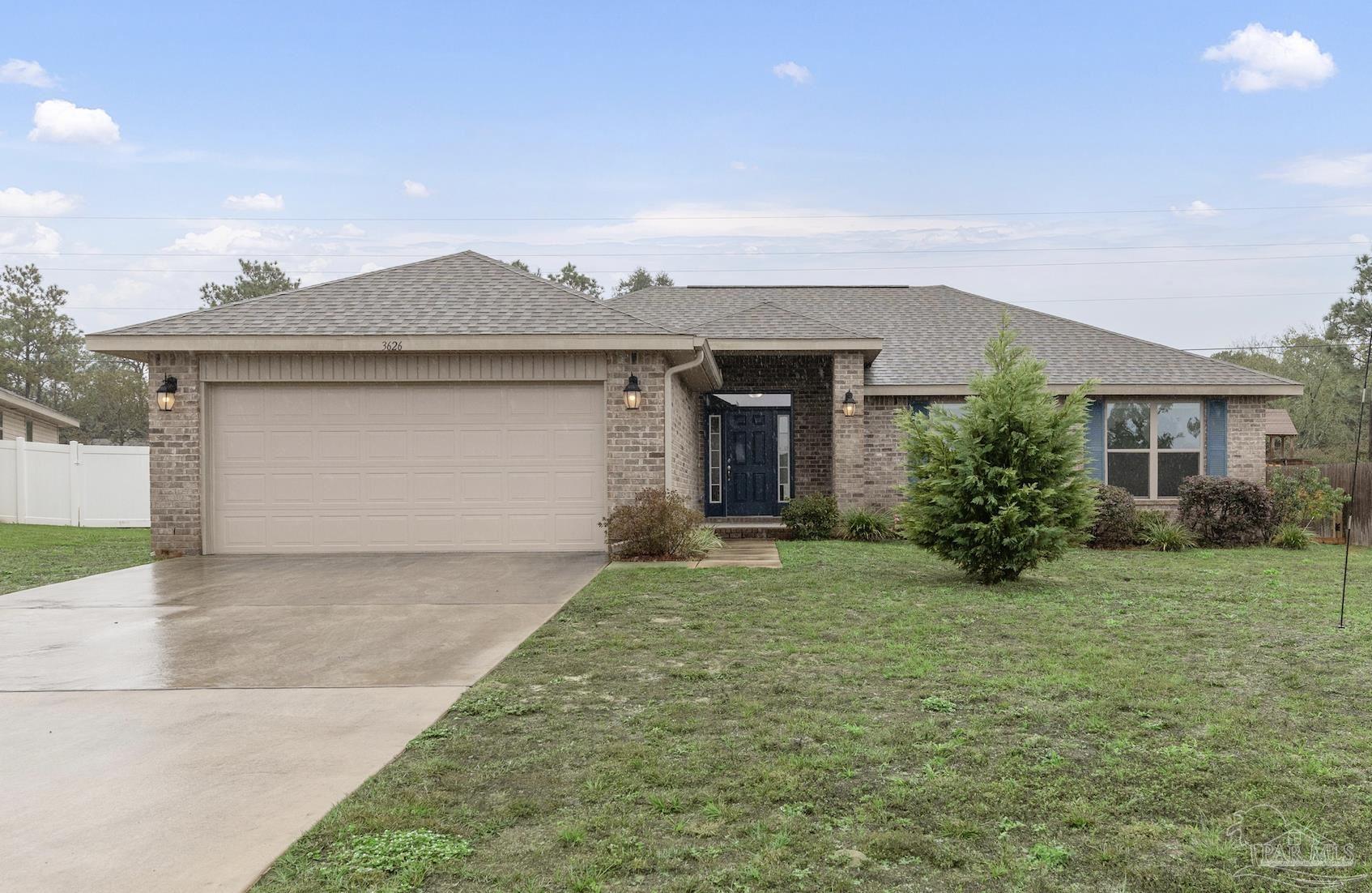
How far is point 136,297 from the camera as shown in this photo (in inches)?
2061

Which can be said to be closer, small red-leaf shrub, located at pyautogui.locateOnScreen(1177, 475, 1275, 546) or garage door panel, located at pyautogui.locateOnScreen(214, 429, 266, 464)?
garage door panel, located at pyautogui.locateOnScreen(214, 429, 266, 464)

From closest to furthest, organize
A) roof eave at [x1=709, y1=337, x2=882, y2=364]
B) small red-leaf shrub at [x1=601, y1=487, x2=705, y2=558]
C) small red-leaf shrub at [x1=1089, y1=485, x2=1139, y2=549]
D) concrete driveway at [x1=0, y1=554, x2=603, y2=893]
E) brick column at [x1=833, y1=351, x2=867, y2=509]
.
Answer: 1. concrete driveway at [x1=0, y1=554, x2=603, y2=893]
2. small red-leaf shrub at [x1=601, y1=487, x2=705, y2=558]
3. small red-leaf shrub at [x1=1089, y1=485, x2=1139, y2=549]
4. roof eave at [x1=709, y1=337, x2=882, y2=364]
5. brick column at [x1=833, y1=351, x2=867, y2=509]

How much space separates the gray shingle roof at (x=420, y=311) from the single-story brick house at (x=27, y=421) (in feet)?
56.3

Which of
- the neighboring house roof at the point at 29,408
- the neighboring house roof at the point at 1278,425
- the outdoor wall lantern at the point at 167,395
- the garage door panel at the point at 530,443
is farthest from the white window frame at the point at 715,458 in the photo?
the neighboring house roof at the point at 29,408

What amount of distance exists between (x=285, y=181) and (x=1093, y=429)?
23413mm

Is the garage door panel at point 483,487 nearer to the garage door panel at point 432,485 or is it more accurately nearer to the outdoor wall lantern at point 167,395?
the garage door panel at point 432,485

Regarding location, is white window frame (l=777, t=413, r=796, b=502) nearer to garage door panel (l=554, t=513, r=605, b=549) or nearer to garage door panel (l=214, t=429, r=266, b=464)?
garage door panel (l=554, t=513, r=605, b=549)

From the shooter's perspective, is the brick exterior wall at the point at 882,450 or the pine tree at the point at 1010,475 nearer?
the pine tree at the point at 1010,475

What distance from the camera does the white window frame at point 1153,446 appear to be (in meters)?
16.5

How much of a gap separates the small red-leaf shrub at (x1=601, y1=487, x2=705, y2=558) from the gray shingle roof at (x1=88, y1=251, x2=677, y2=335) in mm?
2221

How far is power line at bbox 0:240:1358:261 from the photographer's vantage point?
33.8 metres

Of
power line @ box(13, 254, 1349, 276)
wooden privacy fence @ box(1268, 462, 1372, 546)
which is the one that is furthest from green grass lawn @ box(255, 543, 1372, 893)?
power line @ box(13, 254, 1349, 276)

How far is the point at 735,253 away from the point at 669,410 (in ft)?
119

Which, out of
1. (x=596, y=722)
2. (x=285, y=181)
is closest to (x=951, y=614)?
(x=596, y=722)
